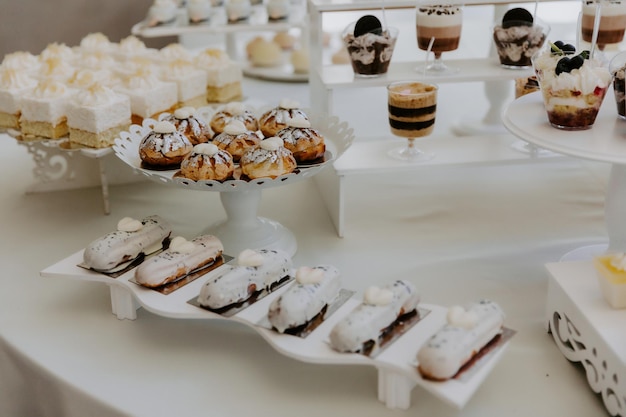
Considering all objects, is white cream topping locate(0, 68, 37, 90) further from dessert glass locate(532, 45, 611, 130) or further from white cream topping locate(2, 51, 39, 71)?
dessert glass locate(532, 45, 611, 130)

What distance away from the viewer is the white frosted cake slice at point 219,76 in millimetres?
2502

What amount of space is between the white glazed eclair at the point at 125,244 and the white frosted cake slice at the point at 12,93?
0.70 metres

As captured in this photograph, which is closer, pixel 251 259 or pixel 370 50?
pixel 251 259

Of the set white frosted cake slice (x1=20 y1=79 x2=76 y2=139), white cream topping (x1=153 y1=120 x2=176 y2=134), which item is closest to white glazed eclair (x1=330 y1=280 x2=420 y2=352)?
white cream topping (x1=153 y1=120 x2=176 y2=134)

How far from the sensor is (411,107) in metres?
2.04

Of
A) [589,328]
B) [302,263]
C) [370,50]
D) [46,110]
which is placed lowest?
[302,263]

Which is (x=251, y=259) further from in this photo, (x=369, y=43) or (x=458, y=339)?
(x=369, y=43)

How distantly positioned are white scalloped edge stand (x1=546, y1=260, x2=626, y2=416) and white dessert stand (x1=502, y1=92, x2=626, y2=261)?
0.64 ft

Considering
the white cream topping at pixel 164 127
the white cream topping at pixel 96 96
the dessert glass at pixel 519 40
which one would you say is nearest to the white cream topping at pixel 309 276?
the white cream topping at pixel 164 127

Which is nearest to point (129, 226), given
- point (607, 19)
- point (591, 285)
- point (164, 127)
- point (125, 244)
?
point (125, 244)

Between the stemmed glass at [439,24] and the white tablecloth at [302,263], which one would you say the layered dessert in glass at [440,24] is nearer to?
the stemmed glass at [439,24]

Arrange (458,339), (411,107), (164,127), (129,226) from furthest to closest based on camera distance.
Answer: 1. (411,107)
2. (164,127)
3. (129,226)
4. (458,339)

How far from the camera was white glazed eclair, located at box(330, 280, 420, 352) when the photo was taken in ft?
4.61

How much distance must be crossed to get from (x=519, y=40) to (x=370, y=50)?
0.43 meters
